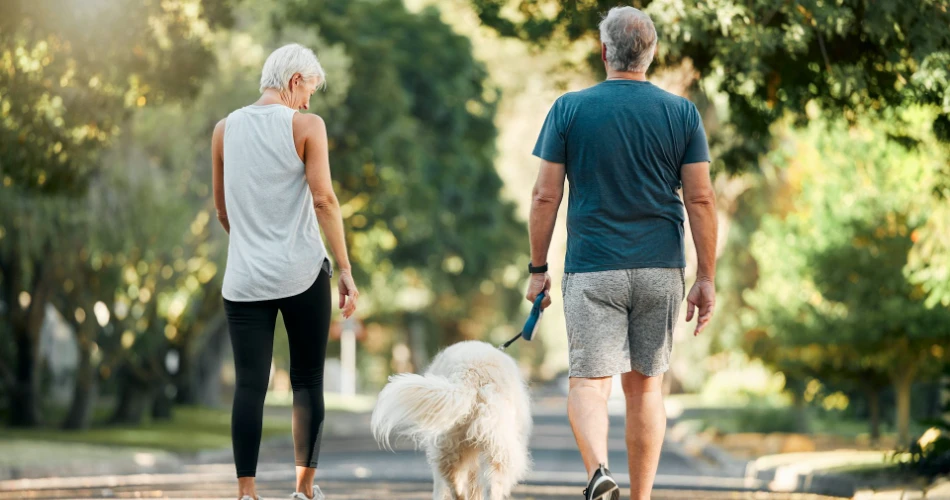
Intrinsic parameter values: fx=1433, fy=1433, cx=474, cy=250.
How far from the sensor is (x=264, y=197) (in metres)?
6.46

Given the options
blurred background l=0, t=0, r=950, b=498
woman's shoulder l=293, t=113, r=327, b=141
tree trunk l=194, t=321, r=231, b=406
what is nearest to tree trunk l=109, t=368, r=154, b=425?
blurred background l=0, t=0, r=950, b=498

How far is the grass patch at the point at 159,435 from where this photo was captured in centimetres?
2075

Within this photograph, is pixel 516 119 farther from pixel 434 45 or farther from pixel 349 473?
pixel 349 473

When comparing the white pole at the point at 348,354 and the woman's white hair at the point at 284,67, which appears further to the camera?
the white pole at the point at 348,354

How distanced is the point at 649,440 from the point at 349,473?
8041 mm

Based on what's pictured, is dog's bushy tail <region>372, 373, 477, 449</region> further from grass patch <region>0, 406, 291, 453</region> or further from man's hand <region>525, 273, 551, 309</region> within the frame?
grass patch <region>0, 406, 291, 453</region>

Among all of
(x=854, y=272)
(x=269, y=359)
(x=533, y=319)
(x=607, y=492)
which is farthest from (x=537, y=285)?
(x=854, y=272)

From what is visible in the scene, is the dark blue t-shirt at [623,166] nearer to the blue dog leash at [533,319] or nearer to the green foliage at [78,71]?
the blue dog leash at [533,319]

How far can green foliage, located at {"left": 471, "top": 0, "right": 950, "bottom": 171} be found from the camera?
29.7 feet

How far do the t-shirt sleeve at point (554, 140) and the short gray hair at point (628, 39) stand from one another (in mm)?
332

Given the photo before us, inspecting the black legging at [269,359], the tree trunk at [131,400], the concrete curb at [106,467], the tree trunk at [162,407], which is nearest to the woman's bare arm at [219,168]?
the black legging at [269,359]

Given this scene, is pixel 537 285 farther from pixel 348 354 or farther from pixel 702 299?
pixel 348 354

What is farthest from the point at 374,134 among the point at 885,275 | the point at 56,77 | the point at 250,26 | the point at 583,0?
the point at 583,0

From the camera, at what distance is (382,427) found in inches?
258
